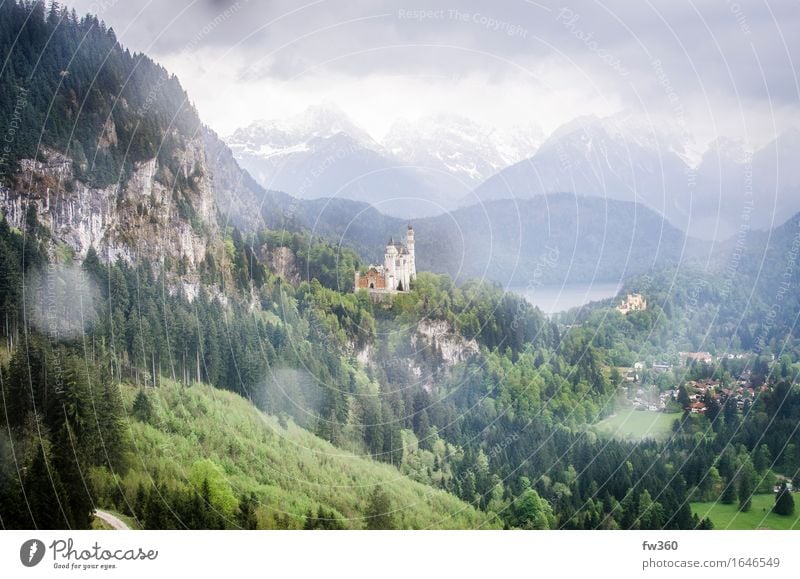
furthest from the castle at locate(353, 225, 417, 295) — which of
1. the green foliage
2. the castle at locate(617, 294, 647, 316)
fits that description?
the castle at locate(617, 294, 647, 316)

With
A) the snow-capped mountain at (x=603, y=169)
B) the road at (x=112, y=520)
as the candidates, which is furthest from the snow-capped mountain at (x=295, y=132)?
the road at (x=112, y=520)

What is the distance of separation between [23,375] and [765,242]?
30.0 meters

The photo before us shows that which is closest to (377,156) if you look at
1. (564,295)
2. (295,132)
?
(295,132)

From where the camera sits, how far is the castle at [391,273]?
3391cm

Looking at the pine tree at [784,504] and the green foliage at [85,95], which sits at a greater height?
the green foliage at [85,95]

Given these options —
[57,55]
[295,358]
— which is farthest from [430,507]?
[57,55]

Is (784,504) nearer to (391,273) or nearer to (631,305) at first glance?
(631,305)

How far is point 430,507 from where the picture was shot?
1052 inches

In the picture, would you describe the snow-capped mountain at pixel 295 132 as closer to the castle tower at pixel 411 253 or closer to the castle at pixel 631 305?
the castle tower at pixel 411 253

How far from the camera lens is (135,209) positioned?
2977cm

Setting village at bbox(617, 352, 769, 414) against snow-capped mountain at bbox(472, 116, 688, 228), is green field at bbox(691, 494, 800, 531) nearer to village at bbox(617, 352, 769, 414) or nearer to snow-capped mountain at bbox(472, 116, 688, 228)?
village at bbox(617, 352, 769, 414)

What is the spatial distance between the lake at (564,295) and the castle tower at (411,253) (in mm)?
4388

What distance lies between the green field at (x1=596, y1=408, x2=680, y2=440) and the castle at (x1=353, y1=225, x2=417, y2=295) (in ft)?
26.8

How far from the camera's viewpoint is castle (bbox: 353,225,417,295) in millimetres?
33906
